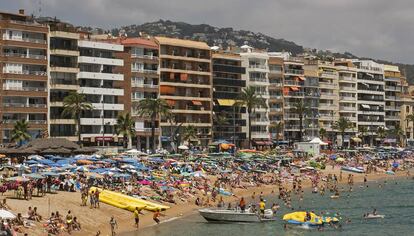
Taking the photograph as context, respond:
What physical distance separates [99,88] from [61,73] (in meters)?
7.92

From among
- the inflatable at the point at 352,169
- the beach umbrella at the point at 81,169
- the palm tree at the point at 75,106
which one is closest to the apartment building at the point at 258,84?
the inflatable at the point at 352,169

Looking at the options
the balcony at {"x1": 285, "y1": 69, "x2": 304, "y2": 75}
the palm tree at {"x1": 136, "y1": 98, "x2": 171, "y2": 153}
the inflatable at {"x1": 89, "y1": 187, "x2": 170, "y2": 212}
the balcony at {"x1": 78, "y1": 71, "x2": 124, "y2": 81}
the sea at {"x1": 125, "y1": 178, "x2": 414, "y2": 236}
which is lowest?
the sea at {"x1": 125, "y1": 178, "x2": 414, "y2": 236}

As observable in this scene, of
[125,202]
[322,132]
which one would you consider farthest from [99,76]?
[322,132]

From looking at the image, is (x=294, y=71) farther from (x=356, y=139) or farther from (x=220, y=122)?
(x=220, y=122)

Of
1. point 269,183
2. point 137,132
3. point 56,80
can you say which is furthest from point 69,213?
point 137,132

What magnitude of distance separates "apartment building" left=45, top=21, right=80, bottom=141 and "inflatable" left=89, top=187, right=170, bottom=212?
153 ft

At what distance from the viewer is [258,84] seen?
156500 mm

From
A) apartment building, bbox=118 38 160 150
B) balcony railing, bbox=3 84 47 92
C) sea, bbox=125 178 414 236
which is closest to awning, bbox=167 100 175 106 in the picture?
apartment building, bbox=118 38 160 150

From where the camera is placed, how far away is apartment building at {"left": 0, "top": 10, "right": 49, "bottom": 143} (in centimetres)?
10262

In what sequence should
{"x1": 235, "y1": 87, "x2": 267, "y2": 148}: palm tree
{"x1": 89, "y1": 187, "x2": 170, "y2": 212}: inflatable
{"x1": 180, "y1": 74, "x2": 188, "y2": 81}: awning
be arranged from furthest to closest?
{"x1": 235, "y1": 87, "x2": 267, "y2": 148}: palm tree < {"x1": 180, "y1": 74, "x2": 188, "y2": 81}: awning < {"x1": 89, "y1": 187, "x2": 170, "y2": 212}: inflatable

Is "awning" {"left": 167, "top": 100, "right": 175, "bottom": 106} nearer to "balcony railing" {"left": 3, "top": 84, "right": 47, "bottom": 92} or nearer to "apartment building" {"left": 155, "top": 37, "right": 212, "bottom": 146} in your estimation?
"apartment building" {"left": 155, "top": 37, "right": 212, "bottom": 146}

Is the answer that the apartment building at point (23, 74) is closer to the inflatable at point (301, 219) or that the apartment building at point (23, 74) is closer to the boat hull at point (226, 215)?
the boat hull at point (226, 215)

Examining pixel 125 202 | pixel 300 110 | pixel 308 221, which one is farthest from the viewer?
pixel 300 110

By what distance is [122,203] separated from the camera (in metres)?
63.2
